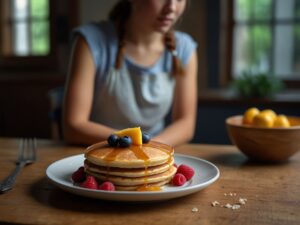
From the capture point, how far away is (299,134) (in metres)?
1.14

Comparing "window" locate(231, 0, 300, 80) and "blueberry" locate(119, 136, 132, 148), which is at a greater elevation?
"window" locate(231, 0, 300, 80)

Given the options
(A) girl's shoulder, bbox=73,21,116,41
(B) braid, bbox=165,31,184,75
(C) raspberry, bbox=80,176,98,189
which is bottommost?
(C) raspberry, bbox=80,176,98,189

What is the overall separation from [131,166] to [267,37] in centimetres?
281

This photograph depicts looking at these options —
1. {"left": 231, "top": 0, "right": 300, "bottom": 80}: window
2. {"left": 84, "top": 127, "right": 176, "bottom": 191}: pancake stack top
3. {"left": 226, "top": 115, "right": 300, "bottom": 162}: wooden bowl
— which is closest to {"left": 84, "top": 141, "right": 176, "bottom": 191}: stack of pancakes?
{"left": 84, "top": 127, "right": 176, "bottom": 191}: pancake stack top

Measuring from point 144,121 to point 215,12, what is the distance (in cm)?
168

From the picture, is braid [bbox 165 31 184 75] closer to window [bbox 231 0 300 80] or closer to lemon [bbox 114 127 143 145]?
lemon [bbox 114 127 143 145]

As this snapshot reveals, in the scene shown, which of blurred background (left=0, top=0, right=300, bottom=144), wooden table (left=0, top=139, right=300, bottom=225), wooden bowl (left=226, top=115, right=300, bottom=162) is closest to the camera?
wooden table (left=0, top=139, right=300, bottom=225)

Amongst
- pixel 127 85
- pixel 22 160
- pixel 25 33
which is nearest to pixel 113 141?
pixel 22 160

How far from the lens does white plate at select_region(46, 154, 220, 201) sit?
786 mm

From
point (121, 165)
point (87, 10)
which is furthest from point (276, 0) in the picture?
point (121, 165)

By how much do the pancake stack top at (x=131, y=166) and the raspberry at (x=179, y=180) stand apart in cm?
1

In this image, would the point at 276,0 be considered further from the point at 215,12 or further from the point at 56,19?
the point at 56,19

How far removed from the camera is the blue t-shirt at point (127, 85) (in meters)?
1.77

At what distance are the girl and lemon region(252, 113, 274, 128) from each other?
45 cm
